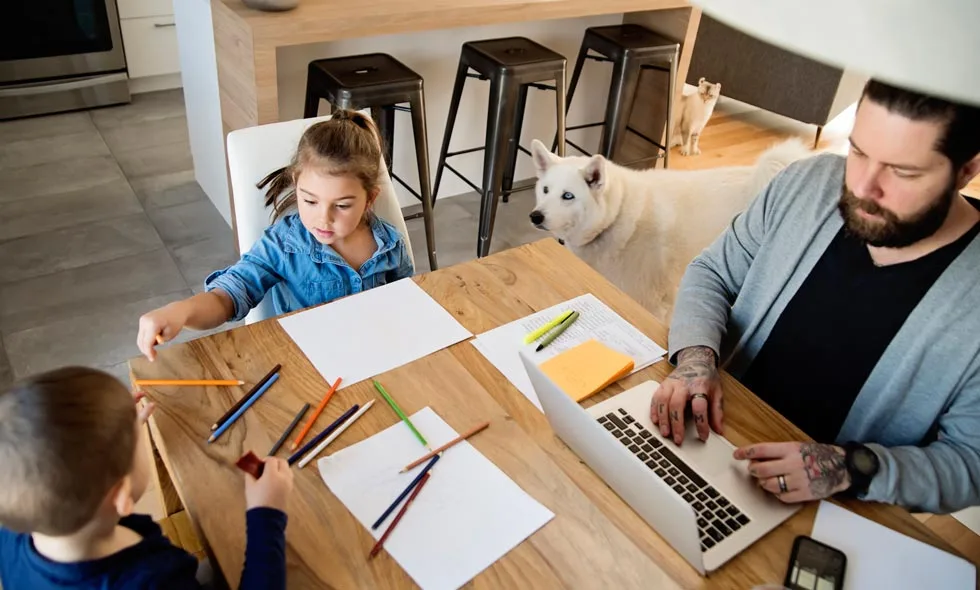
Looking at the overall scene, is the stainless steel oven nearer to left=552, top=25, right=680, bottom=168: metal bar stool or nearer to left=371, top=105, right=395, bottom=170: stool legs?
left=371, top=105, right=395, bottom=170: stool legs

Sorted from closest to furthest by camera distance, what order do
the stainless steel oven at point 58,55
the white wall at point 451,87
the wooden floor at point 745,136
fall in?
the white wall at point 451,87 → the stainless steel oven at point 58,55 → the wooden floor at point 745,136

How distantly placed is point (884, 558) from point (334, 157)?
3.78 ft

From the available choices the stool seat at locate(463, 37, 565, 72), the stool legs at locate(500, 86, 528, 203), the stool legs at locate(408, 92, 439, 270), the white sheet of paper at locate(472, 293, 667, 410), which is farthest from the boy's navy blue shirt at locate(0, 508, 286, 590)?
the stool legs at locate(500, 86, 528, 203)

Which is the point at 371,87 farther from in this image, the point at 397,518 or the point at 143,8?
the point at 143,8

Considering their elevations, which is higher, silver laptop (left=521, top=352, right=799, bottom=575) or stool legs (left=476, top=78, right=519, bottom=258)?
silver laptop (left=521, top=352, right=799, bottom=575)

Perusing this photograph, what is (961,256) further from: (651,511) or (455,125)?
(455,125)

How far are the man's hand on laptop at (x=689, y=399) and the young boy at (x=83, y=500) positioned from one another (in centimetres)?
59

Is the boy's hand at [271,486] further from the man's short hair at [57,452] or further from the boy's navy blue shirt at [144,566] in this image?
the man's short hair at [57,452]

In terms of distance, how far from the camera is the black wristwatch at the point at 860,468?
0.99 m

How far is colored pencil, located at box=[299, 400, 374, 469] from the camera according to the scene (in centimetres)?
100

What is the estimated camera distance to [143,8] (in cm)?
387

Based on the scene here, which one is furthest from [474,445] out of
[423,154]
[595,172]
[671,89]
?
[671,89]

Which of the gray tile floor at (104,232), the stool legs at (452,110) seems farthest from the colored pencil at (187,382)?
the stool legs at (452,110)

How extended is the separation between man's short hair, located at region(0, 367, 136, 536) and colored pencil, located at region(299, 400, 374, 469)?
261 mm
